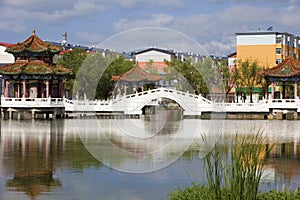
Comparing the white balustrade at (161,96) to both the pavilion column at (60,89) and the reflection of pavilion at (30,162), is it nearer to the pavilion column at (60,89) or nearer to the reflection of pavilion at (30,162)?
the pavilion column at (60,89)

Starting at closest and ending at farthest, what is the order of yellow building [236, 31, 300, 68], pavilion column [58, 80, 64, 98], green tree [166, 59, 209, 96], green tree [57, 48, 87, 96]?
1. pavilion column [58, 80, 64, 98]
2. green tree [166, 59, 209, 96]
3. green tree [57, 48, 87, 96]
4. yellow building [236, 31, 300, 68]

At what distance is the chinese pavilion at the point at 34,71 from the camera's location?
41406mm

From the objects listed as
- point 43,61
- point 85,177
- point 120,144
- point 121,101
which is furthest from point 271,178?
point 43,61

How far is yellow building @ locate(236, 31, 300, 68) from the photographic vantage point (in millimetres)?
61781

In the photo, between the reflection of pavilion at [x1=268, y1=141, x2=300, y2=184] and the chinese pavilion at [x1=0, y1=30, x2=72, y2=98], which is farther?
the chinese pavilion at [x1=0, y1=30, x2=72, y2=98]

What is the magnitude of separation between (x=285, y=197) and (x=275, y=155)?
899 centimetres

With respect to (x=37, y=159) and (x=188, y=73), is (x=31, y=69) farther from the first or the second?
(x=37, y=159)

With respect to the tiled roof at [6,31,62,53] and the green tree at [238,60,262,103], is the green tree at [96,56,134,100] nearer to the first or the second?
the tiled roof at [6,31,62,53]

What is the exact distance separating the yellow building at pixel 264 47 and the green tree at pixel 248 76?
6.77 metres

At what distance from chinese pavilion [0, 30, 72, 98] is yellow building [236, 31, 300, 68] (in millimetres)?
23960

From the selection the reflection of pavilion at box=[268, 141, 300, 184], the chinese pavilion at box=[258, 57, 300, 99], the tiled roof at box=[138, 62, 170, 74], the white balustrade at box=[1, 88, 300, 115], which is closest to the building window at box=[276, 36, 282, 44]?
the tiled roof at box=[138, 62, 170, 74]

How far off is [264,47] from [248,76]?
9.90 metres

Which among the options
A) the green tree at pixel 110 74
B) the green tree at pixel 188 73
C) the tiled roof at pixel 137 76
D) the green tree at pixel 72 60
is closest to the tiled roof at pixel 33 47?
the green tree at pixel 110 74

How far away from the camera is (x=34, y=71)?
135 ft
